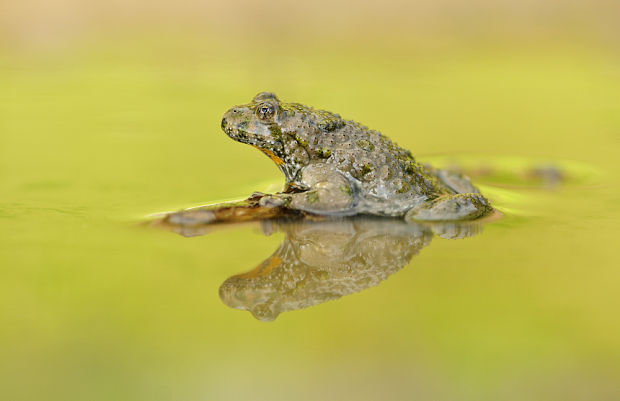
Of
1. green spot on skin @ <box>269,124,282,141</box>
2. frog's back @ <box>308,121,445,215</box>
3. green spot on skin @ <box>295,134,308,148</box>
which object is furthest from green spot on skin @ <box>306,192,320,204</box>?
green spot on skin @ <box>269,124,282,141</box>

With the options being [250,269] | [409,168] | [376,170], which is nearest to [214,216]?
[250,269]

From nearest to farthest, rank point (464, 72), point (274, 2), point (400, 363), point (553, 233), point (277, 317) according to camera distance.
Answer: point (400, 363), point (277, 317), point (553, 233), point (464, 72), point (274, 2)

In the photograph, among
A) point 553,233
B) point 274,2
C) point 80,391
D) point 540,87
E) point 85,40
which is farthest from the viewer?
point 274,2

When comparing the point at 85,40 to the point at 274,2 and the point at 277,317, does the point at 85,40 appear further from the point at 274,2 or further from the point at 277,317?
the point at 277,317

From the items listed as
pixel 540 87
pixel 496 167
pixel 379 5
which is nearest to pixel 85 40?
pixel 379 5

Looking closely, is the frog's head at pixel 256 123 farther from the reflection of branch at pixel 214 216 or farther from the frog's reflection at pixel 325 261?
the frog's reflection at pixel 325 261

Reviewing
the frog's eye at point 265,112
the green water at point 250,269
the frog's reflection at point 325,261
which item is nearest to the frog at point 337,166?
the frog's eye at point 265,112

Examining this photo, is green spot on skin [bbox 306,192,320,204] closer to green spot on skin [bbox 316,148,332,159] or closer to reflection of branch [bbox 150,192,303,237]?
reflection of branch [bbox 150,192,303,237]
